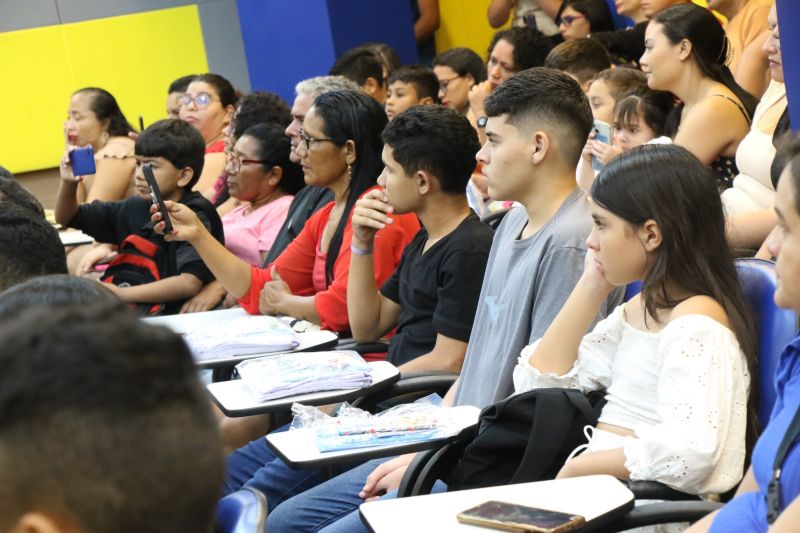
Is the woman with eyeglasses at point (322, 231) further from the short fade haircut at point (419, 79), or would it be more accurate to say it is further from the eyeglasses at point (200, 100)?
the eyeglasses at point (200, 100)

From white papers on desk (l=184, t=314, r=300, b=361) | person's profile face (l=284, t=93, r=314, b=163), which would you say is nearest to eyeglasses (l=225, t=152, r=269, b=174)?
person's profile face (l=284, t=93, r=314, b=163)

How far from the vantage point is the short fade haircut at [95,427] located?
81 cm

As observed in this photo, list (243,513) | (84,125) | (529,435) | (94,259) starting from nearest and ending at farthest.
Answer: (243,513) < (529,435) < (94,259) < (84,125)

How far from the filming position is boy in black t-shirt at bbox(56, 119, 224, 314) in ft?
13.4

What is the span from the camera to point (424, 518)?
173 cm

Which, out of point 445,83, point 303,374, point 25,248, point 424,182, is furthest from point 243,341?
point 445,83

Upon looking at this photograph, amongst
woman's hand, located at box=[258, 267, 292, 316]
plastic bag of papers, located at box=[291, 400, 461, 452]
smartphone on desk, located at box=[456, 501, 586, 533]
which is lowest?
woman's hand, located at box=[258, 267, 292, 316]

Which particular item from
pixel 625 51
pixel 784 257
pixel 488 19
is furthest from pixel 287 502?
pixel 488 19

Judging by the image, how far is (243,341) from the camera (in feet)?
10.00

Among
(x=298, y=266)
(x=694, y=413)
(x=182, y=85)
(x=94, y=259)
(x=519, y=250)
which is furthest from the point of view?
(x=182, y=85)

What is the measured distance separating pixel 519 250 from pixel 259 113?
229cm

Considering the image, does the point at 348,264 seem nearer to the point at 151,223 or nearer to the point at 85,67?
the point at 151,223

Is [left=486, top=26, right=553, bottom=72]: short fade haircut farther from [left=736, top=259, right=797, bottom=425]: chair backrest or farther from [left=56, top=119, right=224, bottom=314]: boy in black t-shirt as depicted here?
[left=736, top=259, right=797, bottom=425]: chair backrest

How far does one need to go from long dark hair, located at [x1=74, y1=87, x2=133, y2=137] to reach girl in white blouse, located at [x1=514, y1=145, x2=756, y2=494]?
4.01m
